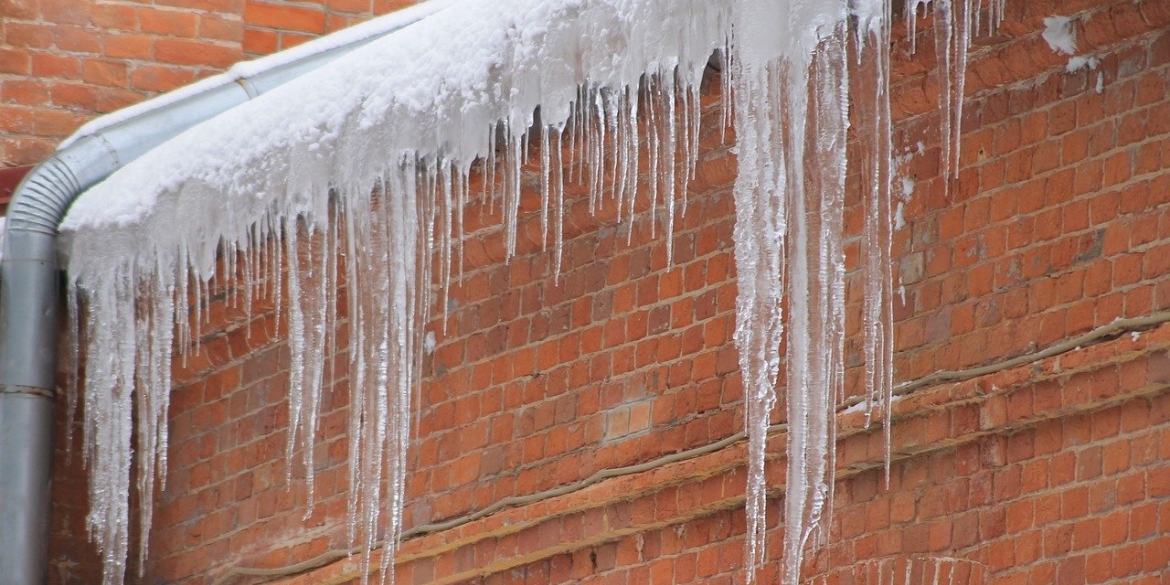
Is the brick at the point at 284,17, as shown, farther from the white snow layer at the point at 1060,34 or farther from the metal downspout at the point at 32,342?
the white snow layer at the point at 1060,34

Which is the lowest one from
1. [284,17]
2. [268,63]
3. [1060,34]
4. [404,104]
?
[1060,34]

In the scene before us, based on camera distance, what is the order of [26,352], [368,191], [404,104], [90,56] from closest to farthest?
[404,104] → [368,191] → [26,352] → [90,56]

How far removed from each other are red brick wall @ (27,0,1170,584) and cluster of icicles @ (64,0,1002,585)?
11 centimetres

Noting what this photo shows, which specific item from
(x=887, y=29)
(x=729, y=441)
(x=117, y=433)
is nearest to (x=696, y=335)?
(x=729, y=441)

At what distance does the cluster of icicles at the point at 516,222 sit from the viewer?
11.8ft

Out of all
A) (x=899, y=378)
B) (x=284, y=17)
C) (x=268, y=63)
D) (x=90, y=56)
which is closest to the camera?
(x=899, y=378)

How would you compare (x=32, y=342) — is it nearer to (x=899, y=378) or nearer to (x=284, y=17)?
(x=284, y=17)

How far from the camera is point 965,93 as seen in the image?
3852 mm

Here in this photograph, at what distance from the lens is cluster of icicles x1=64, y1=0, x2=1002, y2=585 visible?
359cm

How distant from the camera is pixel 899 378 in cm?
391

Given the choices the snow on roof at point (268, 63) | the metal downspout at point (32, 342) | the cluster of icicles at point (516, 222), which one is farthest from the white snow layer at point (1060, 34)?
the metal downspout at point (32, 342)

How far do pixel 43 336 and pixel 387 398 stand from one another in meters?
1.43

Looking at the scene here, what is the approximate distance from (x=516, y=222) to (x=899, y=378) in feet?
4.32

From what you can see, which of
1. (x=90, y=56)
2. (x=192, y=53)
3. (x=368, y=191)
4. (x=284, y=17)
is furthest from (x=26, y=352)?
(x=284, y=17)
